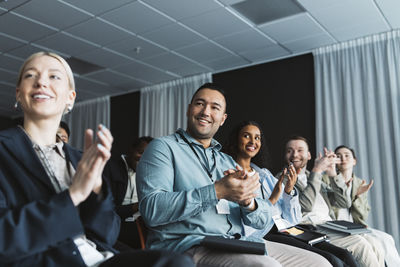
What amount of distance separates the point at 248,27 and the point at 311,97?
1.64 meters

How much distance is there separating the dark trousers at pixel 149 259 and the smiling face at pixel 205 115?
1.11 metres

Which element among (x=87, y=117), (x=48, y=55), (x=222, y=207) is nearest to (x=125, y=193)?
(x=222, y=207)

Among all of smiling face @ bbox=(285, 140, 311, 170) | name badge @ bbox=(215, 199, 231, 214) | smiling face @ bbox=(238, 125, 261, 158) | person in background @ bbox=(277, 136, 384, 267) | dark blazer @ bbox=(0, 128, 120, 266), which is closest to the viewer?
dark blazer @ bbox=(0, 128, 120, 266)

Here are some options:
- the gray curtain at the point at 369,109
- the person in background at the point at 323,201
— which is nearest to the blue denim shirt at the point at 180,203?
the person in background at the point at 323,201

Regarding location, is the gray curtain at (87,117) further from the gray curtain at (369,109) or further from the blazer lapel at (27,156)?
the blazer lapel at (27,156)

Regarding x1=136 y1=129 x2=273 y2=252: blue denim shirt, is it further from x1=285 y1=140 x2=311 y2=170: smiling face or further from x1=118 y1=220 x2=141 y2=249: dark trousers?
x1=285 y1=140 x2=311 y2=170: smiling face

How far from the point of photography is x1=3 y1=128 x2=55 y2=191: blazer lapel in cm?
115

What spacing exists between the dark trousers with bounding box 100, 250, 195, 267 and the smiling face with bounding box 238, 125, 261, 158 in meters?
1.88

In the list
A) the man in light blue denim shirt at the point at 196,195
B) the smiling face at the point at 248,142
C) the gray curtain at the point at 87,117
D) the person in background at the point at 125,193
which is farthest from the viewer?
the gray curtain at the point at 87,117

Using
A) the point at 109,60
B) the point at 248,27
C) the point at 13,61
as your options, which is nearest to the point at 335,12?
the point at 248,27

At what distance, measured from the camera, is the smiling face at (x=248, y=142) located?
2.92 m

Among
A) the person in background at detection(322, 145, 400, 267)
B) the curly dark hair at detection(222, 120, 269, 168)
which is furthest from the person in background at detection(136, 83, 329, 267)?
the person in background at detection(322, 145, 400, 267)

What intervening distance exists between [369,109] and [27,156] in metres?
4.90

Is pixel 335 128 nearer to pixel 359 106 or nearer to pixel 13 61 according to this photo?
pixel 359 106
